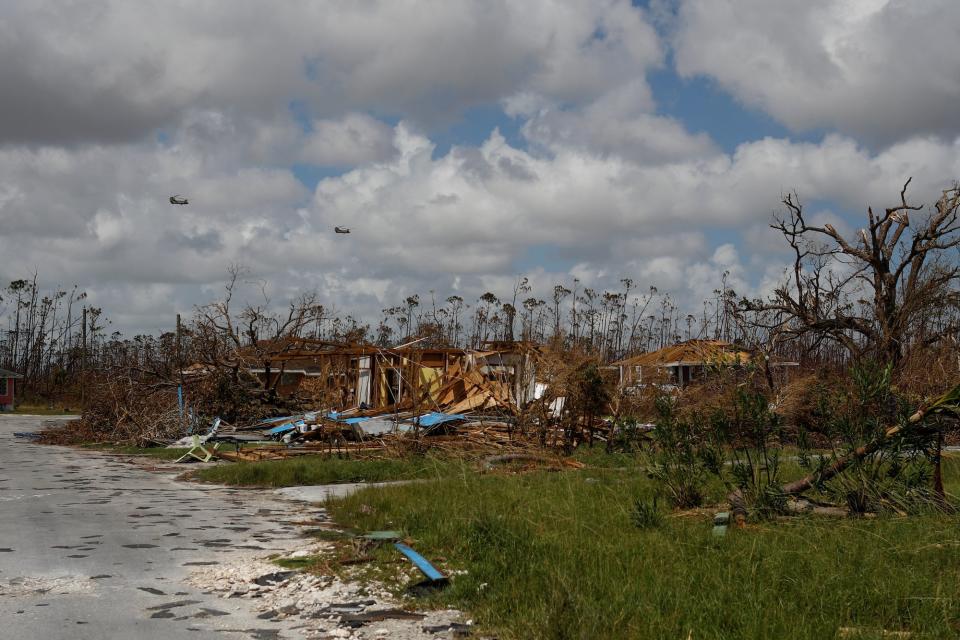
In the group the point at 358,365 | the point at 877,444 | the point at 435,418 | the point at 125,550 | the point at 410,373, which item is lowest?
the point at 125,550

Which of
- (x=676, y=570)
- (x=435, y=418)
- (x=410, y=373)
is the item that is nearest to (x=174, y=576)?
(x=676, y=570)

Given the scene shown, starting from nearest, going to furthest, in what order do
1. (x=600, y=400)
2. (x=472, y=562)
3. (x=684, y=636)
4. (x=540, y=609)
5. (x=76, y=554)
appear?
(x=684, y=636) < (x=540, y=609) < (x=472, y=562) < (x=76, y=554) < (x=600, y=400)

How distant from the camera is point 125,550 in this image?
9047 millimetres

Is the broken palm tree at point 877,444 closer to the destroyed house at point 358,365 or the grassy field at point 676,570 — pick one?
the grassy field at point 676,570

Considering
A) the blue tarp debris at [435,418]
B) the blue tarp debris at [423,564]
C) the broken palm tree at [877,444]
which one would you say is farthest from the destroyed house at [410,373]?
the blue tarp debris at [423,564]

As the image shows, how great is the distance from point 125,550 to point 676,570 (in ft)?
19.5

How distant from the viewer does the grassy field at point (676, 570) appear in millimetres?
5574

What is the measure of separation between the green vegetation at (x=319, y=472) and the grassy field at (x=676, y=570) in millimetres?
5091

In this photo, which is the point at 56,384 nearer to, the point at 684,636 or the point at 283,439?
the point at 283,439

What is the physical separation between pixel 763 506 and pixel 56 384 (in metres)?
62.7

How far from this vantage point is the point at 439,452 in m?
18.5

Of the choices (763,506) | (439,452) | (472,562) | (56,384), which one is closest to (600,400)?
(439,452)

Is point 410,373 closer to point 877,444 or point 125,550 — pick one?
point 125,550

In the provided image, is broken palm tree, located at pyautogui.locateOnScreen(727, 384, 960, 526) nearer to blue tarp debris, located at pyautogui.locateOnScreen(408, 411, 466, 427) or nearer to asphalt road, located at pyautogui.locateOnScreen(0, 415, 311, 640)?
asphalt road, located at pyautogui.locateOnScreen(0, 415, 311, 640)
